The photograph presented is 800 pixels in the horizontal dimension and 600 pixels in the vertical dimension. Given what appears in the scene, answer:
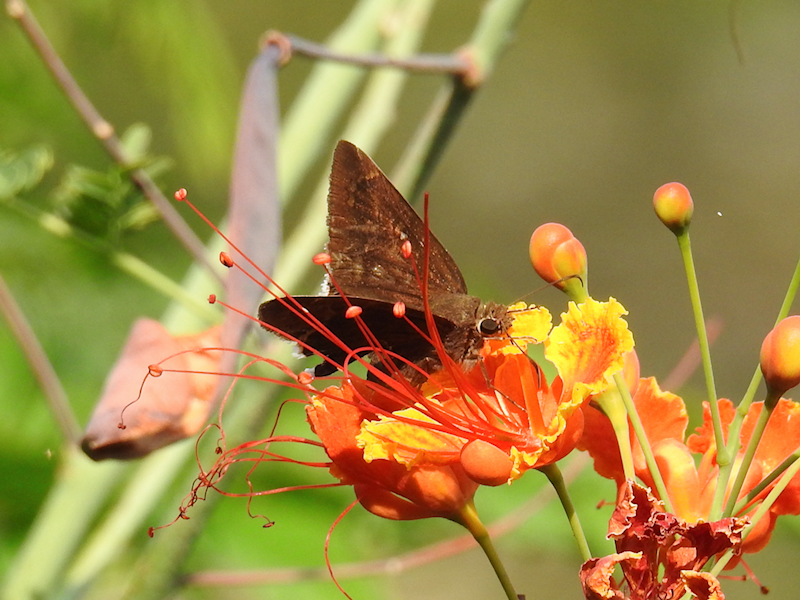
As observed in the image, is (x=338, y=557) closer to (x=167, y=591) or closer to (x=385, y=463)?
(x=167, y=591)

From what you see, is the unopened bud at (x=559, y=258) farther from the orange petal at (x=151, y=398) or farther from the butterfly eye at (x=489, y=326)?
the orange petal at (x=151, y=398)

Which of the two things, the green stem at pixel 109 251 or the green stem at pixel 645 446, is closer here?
the green stem at pixel 645 446

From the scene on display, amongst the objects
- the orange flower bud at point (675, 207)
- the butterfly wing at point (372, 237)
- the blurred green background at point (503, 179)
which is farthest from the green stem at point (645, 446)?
the blurred green background at point (503, 179)

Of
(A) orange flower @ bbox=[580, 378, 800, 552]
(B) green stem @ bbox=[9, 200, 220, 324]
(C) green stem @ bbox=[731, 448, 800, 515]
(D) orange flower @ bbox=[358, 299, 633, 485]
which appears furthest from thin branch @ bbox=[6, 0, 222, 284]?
(C) green stem @ bbox=[731, 448, 800, 515]

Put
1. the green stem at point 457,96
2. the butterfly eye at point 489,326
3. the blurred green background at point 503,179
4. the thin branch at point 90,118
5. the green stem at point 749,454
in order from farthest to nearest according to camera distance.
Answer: the blurred green background at point 503,179
the green stem at point 457,96
the thin branch at point 90,118
the butterfly eye at point 489,326
the green stem at point 749,454

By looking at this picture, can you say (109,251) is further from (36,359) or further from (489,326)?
(489,326)
